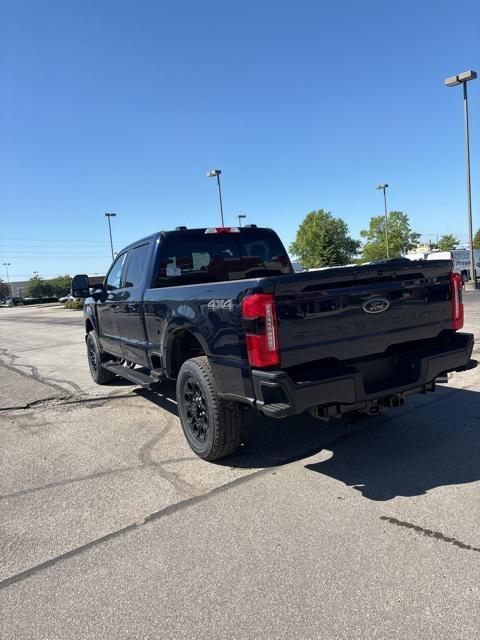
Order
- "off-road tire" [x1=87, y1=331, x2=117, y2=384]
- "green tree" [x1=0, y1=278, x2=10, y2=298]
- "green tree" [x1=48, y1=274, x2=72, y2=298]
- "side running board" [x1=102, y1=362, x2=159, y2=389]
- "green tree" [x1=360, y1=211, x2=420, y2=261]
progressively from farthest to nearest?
"green tree" [x1=0, y1=278, x2=10, y2=298] → "green tree" [x1=48, y1=274, x2=72, y2=298] → "green tree" [x1=360, y1=211, x2=420, y2=261] → "off-road tire" [x1=87, y1=331, x2=117, y2=384] → "side running board" [x1=102, y1=362, x2=159, y2=389]

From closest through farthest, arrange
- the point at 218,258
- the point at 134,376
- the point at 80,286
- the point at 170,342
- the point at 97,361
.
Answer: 1. the point at 170,342
2. the point at 218,258
3. the point at 134,376
4. the point at 80,286
5. the point at 97,361

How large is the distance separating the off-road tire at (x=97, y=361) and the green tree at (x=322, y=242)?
226 ft

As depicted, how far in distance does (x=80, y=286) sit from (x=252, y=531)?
15.7 feet

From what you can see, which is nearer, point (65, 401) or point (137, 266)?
point (137, 266)

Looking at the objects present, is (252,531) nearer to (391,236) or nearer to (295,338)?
(295,338)

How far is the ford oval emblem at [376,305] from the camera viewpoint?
12.6 feet

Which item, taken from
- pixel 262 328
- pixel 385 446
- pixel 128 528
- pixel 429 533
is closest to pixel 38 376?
pixel 128 528

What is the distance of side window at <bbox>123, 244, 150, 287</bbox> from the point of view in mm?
5730

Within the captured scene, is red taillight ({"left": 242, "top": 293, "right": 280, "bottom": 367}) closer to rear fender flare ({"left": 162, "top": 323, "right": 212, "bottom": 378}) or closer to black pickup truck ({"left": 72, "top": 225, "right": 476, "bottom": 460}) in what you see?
black pickup truck ({"left": 72, "top": 225, "right": 476, "bottom": 460})

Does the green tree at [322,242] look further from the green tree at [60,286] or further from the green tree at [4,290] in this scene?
the green tree at [4,290]

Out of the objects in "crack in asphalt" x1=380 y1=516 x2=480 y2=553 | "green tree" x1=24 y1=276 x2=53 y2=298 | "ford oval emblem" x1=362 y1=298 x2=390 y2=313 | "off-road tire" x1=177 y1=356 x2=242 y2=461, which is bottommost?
"crack in asphalt" x1=380 y1=516 x2=480 y2=553

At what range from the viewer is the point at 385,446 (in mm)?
4457

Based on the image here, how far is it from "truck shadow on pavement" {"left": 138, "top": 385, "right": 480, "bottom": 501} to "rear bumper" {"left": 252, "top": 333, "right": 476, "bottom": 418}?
539 millimetres

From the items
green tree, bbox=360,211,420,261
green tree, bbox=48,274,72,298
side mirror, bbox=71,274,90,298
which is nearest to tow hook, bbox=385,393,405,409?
side mirror, bbox=71,274,90,298
